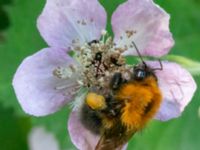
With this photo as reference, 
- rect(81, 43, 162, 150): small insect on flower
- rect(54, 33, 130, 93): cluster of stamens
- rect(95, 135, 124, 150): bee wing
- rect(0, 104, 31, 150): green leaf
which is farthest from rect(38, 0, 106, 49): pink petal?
rect(0, 104, 31, 150): green leaf

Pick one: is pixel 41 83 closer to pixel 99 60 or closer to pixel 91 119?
pixel 99 60

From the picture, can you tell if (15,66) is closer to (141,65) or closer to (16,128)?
(16,128)

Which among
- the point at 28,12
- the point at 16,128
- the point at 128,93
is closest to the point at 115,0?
the point at 28,12

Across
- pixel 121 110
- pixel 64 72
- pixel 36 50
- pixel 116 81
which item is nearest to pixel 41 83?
pixel 64 72

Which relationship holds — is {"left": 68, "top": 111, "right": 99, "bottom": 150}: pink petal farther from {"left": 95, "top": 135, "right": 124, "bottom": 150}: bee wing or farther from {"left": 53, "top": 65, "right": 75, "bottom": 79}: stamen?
{"left": 53, "top": 65, "right": 75, "bottom": 79}: stamen

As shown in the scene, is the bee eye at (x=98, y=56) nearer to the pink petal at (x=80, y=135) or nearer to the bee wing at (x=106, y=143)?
the pink petal at (x=80, y=135)
